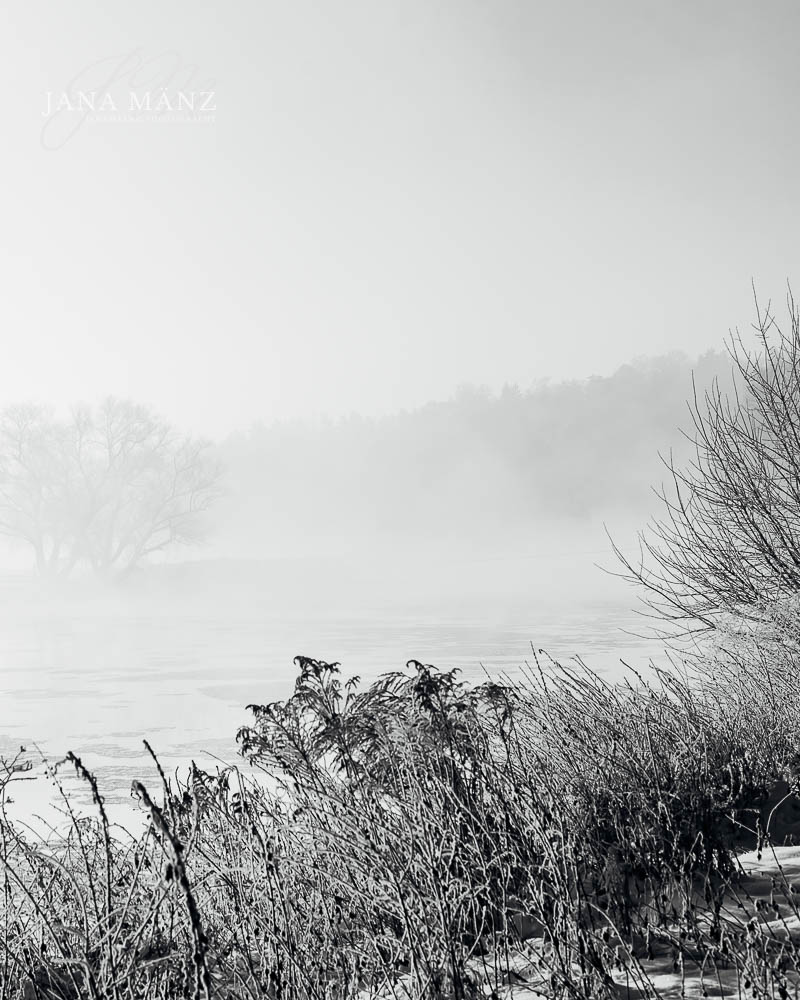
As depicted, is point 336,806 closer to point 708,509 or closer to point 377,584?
point 708,509

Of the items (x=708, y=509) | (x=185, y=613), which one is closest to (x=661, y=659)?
(x=708, y=509)

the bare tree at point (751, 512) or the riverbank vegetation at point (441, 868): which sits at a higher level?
the bare tree at point (751, 512)

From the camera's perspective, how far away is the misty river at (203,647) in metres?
19.2

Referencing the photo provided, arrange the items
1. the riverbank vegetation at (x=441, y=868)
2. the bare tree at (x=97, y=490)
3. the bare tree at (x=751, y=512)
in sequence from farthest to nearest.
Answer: the bare tree at (x=97, y=490), the bare tree at (x=751, y=512), the riverbank vegetation at (x=441, y=868)

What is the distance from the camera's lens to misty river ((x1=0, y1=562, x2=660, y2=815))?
19203 mm

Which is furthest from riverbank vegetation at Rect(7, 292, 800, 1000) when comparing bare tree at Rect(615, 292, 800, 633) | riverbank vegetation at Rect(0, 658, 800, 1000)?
bare tree at Rect(615, 292, 800, 633)

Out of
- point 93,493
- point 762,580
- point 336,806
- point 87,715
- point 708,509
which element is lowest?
point 87,715

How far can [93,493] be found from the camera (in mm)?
61375

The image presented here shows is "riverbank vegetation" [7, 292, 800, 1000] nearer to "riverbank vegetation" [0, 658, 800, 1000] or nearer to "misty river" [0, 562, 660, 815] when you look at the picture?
"riverbank vegetation" [0, 658, 800, 1000]

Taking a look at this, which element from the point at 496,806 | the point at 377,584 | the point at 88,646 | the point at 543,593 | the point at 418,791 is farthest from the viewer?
the point at 377,584

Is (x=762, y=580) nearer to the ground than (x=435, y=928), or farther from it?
farther from it

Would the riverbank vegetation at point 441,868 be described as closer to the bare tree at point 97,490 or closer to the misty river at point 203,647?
the misty river at point 203,647

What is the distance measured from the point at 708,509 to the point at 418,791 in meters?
12.5

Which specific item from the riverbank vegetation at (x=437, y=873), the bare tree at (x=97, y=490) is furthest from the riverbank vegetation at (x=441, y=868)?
the bare tree at (x=97, y=490)
